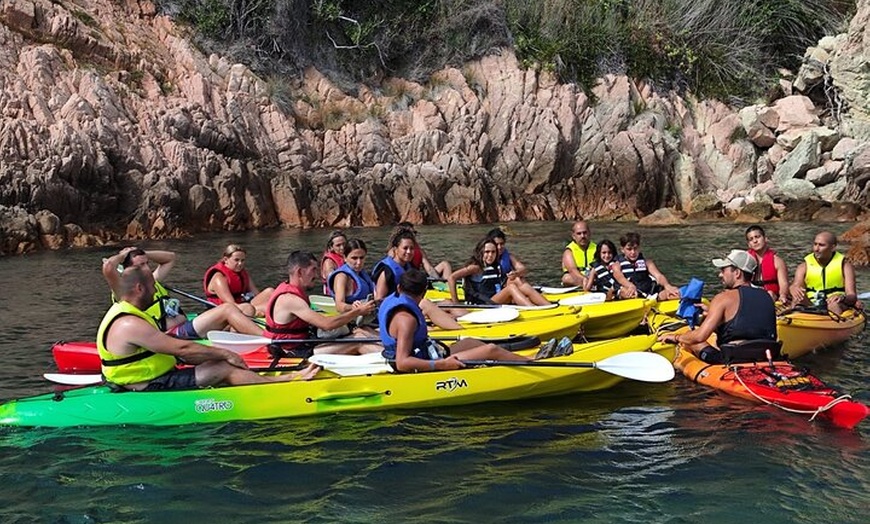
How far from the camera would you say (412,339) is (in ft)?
23.8

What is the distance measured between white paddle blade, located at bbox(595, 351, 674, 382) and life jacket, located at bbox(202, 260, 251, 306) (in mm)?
4771

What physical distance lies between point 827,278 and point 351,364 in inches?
234

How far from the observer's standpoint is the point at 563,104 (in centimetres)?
3153

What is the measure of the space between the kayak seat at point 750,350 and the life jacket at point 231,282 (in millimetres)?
5680

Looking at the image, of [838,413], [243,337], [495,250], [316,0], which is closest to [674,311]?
[495,250]

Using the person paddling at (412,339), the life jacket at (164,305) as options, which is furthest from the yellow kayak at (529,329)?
the life jacket at (164,305)

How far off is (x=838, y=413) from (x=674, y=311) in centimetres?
379

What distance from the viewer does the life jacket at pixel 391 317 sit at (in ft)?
23.3

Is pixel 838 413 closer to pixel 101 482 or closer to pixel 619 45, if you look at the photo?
pixel 101 482

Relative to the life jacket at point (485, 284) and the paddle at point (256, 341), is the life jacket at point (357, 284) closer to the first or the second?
the paddle at point (256, 341)

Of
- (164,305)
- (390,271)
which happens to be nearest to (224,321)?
(164,305)

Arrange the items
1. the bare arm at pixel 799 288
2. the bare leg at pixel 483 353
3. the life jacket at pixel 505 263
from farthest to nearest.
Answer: the life jacket at pixel 505 263, the bare arm at pixel 799 288, the bare leg at pixel 483 353

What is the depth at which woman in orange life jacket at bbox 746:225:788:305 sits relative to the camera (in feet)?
32.8

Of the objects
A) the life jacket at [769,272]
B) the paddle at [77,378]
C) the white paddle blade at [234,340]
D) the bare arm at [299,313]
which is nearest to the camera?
the paddle at [77,378]
